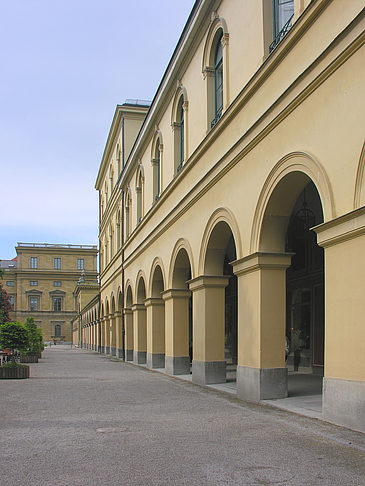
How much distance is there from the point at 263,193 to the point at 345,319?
4.07m

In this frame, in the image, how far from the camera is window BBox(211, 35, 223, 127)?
52.5 ft

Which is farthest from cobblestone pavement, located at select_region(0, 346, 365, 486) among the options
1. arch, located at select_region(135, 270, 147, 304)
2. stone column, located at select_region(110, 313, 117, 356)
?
stone column, located at select_region(110, 313, 117, 356)

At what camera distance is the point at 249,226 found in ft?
42.8

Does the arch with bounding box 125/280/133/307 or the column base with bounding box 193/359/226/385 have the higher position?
the arch with bounding box 125/280/133/307

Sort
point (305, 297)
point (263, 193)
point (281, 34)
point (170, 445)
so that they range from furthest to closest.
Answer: point (305, 297), point (263, 193), point (281, 34), point (170, 445)

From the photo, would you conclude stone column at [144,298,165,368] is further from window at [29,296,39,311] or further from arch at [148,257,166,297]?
window at [29,296,39,311]

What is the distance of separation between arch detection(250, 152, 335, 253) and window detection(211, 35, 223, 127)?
14.7 feet

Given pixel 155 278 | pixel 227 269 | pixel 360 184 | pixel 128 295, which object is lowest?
pixel 128 295

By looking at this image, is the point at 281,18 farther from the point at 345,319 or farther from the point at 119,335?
the point at 119,335

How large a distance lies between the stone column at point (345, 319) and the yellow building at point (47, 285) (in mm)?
93698

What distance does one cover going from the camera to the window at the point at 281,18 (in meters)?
11.7

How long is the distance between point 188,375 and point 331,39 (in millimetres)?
13331

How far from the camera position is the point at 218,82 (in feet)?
53.9

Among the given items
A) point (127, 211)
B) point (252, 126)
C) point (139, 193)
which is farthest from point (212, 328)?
point (127, 211)
